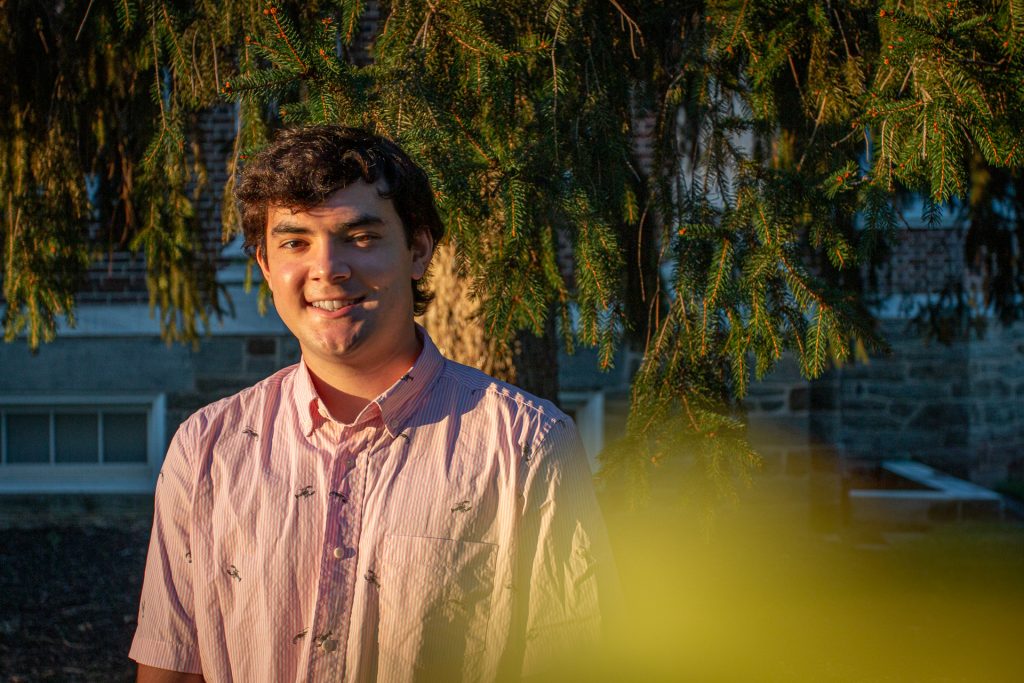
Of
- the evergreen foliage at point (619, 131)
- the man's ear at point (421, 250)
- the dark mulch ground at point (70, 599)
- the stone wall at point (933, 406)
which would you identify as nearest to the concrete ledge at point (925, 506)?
the stone wall at point (933, 406)

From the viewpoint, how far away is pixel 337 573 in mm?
1737

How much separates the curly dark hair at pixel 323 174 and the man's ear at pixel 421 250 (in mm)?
21

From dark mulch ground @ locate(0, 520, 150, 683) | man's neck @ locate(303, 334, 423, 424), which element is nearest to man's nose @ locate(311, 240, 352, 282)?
man's neck @ locate(303, 334, 423, 424)

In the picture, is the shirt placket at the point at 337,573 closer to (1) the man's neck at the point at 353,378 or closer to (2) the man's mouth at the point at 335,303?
(1) the man's neck at the point at 353,378

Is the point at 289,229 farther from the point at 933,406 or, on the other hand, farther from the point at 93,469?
the point at 933,406

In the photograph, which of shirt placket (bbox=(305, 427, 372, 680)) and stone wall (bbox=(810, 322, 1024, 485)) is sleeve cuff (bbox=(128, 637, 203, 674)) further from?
stone wall (bbox=(810, 322, 1024, 485))

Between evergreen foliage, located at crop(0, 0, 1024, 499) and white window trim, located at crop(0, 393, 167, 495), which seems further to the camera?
white window trim, located at crop(0, 393, 167, 495)

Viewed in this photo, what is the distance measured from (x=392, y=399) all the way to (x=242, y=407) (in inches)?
12.9

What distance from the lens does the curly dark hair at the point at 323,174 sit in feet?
5.83

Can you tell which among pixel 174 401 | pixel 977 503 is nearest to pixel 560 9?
pixel 174 401

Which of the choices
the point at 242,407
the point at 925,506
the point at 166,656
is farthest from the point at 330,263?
the point at 925,506

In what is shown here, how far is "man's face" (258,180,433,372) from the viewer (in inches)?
70.2

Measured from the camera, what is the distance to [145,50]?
3438 mm

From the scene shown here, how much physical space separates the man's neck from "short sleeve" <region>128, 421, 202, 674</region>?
10.1 inches
